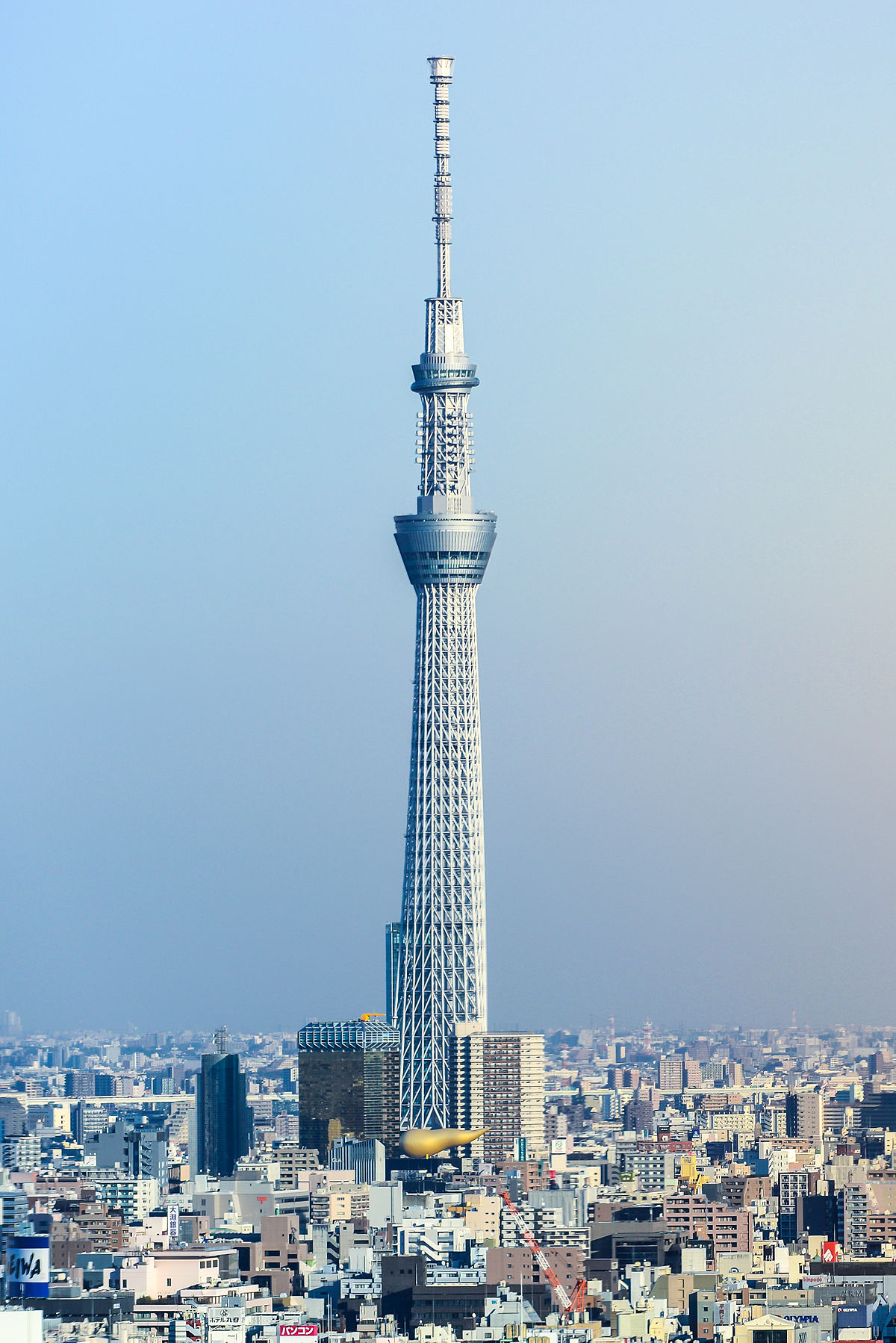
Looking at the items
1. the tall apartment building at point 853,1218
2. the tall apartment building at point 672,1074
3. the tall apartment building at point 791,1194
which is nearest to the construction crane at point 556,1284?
the tall apartment building at point 853,1218

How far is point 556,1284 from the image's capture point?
181 ft

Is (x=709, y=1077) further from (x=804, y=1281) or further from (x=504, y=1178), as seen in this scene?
(x=804, y=1281)

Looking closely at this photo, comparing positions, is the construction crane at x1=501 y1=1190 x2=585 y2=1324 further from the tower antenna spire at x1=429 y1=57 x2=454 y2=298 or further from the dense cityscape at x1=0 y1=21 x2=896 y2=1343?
the tower antenna spire at x1=429 y1=57 x2=454 y2=298

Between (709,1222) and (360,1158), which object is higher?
(360,1158)

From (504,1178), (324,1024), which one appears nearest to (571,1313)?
(504,1178)

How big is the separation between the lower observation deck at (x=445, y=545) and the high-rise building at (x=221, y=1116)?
13770 mm

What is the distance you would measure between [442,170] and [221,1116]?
2333 centimetres

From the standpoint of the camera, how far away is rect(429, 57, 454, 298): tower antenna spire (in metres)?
88.2

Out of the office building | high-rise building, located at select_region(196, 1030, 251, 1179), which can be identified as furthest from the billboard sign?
high-rise building, located at select_region(196, 1030, 251, 1179)

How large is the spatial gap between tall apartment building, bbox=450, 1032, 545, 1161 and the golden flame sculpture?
2.24ft

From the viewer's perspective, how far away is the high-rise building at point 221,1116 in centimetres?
9156

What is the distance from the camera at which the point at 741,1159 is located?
89.4 metres

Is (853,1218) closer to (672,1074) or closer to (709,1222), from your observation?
(709,1222)

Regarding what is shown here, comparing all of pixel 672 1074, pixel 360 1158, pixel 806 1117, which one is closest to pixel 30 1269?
pixel 360 1158
